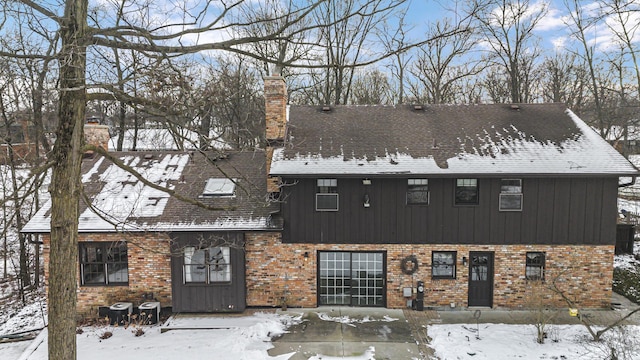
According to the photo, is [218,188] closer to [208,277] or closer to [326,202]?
[208,277]

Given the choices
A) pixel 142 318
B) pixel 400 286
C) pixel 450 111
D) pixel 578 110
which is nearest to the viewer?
pixel 142 318

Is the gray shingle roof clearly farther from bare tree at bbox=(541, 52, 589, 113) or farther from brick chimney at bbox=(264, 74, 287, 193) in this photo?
bare tree at bbox=(541, 52, 589, 113)

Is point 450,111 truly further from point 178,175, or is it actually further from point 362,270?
point 178,175

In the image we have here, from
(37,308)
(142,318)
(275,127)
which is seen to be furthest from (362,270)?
(37,308)

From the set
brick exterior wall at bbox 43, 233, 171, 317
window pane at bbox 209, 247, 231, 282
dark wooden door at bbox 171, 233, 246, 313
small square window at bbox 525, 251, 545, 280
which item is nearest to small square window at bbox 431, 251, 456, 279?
small square window at bbox 525, 251, 545, 280

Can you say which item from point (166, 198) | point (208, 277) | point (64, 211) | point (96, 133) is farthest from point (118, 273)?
point (64, 211)

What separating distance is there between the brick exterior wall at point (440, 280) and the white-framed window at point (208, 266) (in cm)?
67

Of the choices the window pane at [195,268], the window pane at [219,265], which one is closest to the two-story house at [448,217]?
the window pane at [219,265]

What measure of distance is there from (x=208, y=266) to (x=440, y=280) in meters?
6.85

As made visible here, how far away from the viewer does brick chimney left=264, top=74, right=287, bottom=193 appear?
41.4ft

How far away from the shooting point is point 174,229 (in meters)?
11.9

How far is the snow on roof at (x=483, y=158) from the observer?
11625 mm

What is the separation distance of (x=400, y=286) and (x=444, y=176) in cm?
354

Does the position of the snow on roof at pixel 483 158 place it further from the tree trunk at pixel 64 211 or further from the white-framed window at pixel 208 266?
the tree trunk at pixel 64 211
